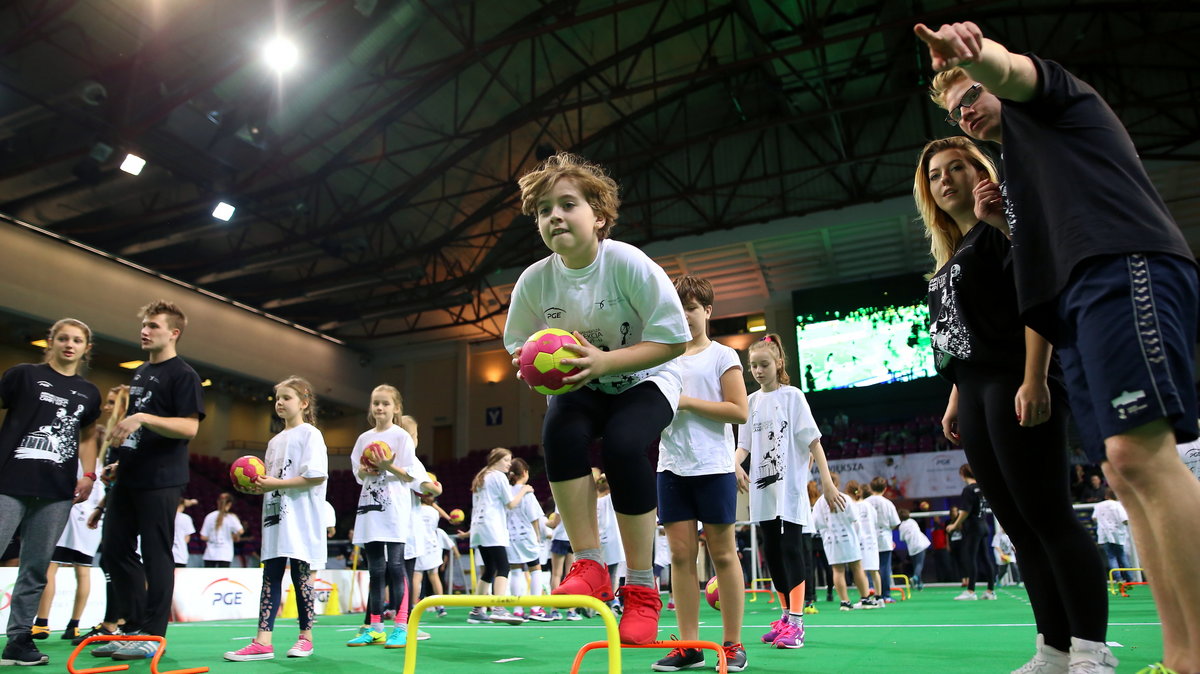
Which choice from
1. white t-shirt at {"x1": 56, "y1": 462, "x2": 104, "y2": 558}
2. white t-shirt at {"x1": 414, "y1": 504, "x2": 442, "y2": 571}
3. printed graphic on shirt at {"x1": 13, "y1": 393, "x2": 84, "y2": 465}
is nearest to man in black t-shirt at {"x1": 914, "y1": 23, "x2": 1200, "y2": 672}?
printed graphic on shirt at {"x1": 13, "y1": 393, "x2": 84, "y2": 465}

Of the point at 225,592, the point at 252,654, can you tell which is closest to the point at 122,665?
the point at 252,654

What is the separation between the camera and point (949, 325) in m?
2.52

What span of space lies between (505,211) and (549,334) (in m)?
20.2

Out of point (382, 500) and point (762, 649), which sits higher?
point (382, 500)

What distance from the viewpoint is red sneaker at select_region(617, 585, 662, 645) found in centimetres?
218

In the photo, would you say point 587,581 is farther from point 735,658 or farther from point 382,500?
point 382,500

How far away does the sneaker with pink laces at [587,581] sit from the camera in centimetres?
211

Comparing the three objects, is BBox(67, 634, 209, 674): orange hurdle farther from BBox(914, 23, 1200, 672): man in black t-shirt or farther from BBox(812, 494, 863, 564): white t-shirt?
BBox(812, 494, 863, 564): white t-shirt

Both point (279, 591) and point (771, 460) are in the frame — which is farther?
point (771, 460)

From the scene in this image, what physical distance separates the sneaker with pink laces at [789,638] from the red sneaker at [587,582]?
8.08 feet

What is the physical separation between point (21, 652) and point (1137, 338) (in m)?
5.16

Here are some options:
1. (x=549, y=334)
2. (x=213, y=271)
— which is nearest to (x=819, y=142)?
(x=213, y=271)

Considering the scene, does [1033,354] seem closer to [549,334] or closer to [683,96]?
[549,334]

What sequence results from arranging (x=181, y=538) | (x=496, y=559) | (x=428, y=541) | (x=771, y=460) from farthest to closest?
(x=181, y=538) → (x=428, y=541) → (x=496, y=559) → (x=771, y=460)
